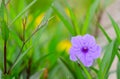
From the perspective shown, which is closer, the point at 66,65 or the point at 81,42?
the point at 81,42

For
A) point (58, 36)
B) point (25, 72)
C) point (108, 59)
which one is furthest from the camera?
point (58, 36)

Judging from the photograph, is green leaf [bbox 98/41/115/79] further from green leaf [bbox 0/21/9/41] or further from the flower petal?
green leaf [bbox 0/21/9/41]

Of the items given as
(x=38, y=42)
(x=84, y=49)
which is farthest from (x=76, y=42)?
(x=38, y=42)

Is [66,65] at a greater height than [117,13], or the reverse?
[66,65]

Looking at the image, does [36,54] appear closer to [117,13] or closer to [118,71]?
[118,71]

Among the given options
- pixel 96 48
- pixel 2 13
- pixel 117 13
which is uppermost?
pixel 2 13

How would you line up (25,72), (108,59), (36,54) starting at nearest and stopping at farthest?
1. (108,59)
2. (25,72)
3. (36,54)

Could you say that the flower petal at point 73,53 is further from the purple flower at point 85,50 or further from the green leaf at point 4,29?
the green leaf at point 4,29

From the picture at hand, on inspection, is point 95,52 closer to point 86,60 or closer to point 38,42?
point 86,60

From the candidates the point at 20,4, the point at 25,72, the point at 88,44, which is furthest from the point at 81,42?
the point at 20,4
